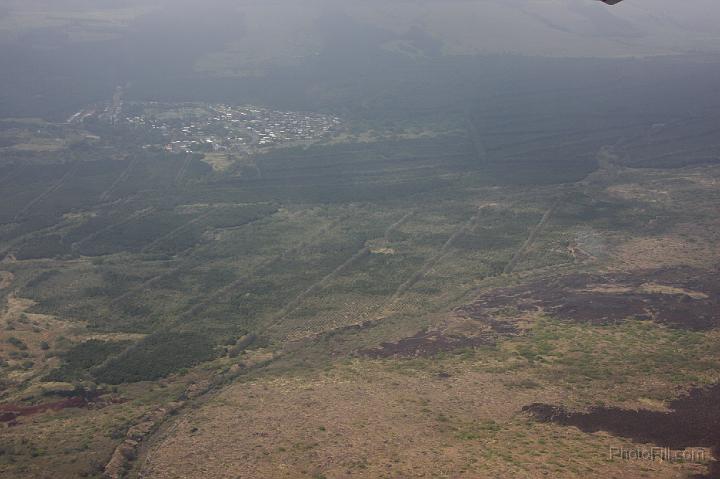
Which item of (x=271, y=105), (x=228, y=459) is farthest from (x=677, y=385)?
(x=271, y=105)

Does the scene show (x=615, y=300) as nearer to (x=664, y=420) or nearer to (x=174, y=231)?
(x=664, y=420)

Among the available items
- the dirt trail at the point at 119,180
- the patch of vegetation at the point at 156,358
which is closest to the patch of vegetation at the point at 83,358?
the patch of vegetation at the point at 156,358

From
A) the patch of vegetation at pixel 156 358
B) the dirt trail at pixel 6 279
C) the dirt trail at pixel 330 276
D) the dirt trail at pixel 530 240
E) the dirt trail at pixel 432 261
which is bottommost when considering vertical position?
the dirt trail at pixel 6 279

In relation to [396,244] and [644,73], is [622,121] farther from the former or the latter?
[396,244]

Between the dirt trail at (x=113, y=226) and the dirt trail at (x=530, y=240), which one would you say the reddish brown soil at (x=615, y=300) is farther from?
the dirt trail at (x=113, y=226)

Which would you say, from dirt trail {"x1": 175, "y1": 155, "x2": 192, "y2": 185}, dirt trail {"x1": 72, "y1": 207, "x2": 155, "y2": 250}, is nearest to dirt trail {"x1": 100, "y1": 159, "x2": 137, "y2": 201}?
dirt trail {"x1": 175, "y1": 155, "x2": 192, "y2": 185}
